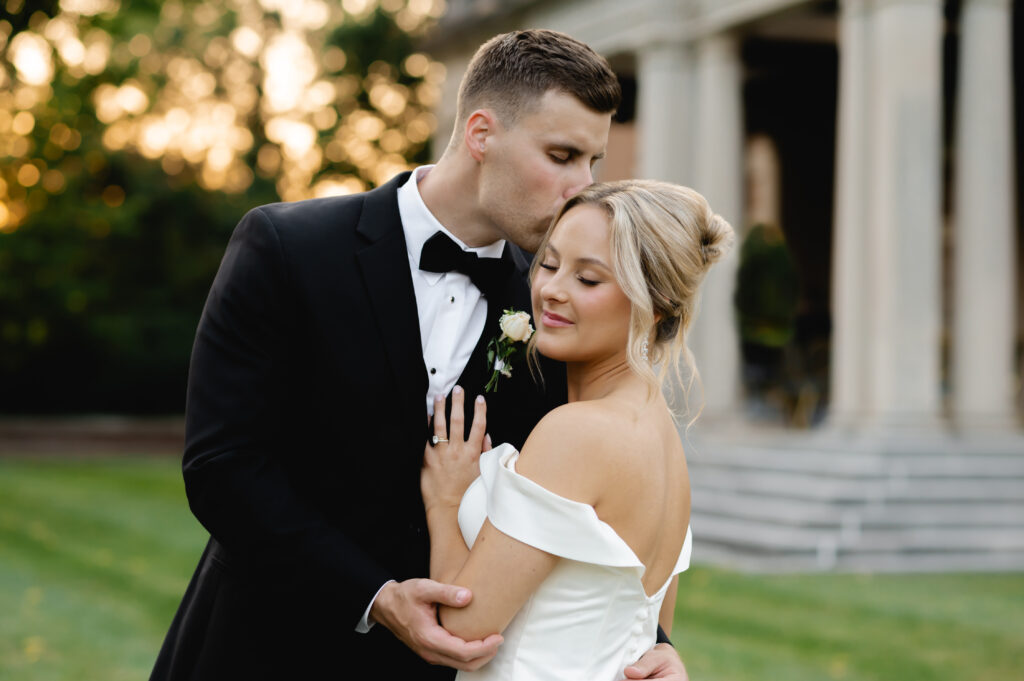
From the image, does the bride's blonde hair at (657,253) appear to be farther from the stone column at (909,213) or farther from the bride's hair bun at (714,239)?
the stone column at (909,213)

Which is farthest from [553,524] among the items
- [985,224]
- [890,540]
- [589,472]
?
[985,224]

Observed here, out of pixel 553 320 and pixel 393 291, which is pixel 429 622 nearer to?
pixel 553 320

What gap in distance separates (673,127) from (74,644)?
467 inches

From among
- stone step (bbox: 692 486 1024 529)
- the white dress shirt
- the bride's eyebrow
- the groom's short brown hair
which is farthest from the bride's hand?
stone step (bbox: 692 486 1024 529)

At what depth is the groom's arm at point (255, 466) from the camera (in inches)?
112

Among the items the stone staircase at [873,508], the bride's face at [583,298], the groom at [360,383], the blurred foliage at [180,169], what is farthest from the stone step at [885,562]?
the blurred foliage at [180,169]

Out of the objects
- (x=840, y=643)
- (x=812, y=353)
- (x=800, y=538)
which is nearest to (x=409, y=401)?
(x=840, y=643)

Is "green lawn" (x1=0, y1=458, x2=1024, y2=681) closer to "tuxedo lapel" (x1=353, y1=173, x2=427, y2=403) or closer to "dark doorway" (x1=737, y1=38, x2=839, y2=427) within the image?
"tuxedo lapel" (x1=353, y1=173, x2=427, y2=403)

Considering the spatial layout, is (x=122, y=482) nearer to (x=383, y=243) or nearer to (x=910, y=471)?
(x=910, y=471)

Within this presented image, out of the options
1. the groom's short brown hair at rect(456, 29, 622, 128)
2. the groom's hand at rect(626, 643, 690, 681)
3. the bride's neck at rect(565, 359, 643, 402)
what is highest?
the groom's short brown hair at rect(456, 29, 622, 128)

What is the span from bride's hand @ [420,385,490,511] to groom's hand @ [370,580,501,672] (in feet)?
0.86

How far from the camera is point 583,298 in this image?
288 centimetres

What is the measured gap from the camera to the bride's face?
2877mm

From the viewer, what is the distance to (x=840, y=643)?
27.5 ft
